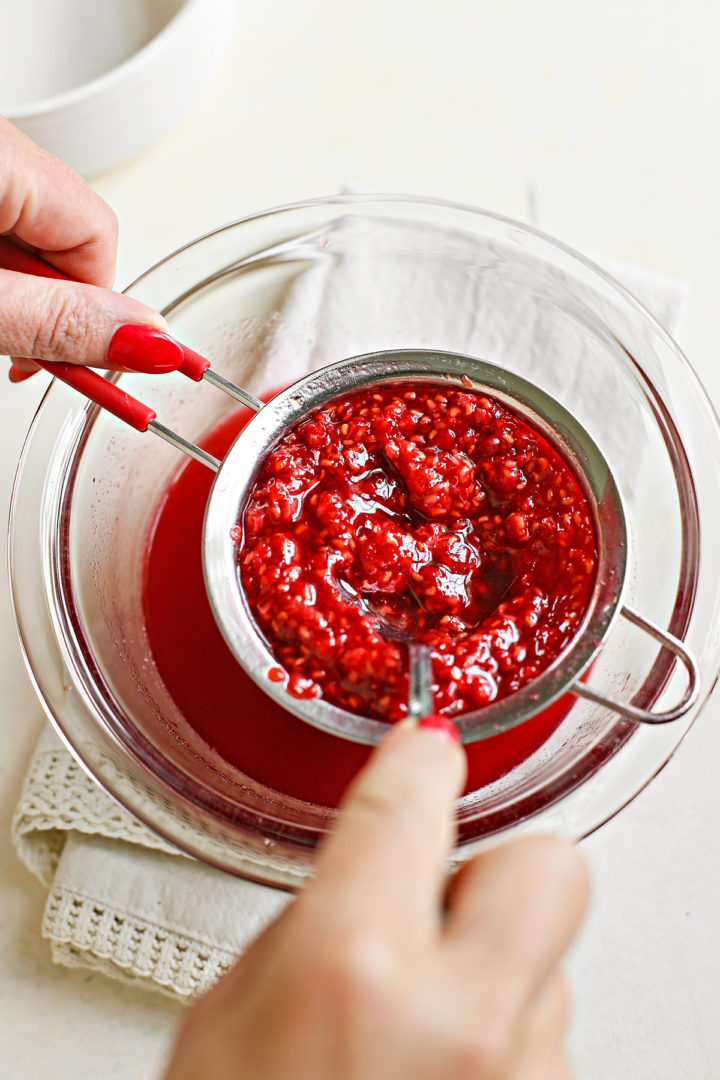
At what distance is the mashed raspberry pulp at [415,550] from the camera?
1.21 m

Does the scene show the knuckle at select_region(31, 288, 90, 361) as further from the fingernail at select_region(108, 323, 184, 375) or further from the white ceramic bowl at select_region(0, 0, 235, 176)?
the white ceramic bowl at select_region(0, 0, 235, 176)

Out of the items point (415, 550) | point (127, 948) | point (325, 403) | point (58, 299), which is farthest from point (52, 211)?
point (127, 948)

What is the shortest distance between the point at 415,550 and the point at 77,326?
578mm

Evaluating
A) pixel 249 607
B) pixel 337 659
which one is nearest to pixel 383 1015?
pixel 337 659

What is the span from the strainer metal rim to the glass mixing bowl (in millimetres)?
172

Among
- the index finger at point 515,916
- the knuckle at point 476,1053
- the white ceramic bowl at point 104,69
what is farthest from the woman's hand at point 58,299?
the knuckle at point 476,1053

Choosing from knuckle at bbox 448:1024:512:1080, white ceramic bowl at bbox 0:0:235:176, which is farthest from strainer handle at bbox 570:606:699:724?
white ceramic bowl at bbox 0:0:235:176

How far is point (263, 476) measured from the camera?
134 centimetres

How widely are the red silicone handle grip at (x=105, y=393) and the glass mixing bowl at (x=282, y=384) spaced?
5.5 inches

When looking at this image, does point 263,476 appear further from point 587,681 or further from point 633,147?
point 633,147

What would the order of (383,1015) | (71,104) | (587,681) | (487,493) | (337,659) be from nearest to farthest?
(383,1015) → (337,659) → (487,493) → (587,681) → (71,104)

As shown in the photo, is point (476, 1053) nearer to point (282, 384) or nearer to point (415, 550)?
point (415, 550)

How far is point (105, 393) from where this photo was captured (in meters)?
1.30

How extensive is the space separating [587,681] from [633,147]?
121cm
